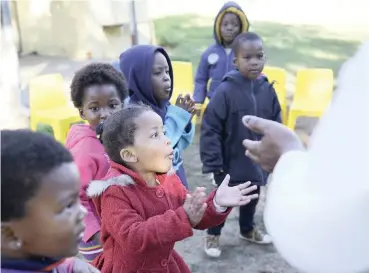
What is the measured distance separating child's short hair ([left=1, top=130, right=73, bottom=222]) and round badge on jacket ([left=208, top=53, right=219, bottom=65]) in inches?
139

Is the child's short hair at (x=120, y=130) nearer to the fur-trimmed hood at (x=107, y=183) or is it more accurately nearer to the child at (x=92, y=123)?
the fur-trimmed hood at (x=107, y=183)

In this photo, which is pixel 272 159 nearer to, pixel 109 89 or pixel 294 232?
pixel 294 232

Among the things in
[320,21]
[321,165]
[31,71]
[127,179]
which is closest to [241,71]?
[127,179]

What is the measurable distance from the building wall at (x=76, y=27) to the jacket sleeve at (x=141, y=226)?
7.36 m

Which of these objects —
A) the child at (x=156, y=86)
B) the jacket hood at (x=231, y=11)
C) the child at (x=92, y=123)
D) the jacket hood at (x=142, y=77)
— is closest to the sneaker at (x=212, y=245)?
the child at (x=156, y=86)

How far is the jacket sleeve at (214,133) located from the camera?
11.2ft

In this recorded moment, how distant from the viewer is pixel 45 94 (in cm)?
546

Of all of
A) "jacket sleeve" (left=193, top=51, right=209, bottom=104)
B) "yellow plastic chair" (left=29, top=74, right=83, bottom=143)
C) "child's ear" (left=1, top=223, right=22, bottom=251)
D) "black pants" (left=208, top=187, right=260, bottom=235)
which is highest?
"child's ear" (left=1, top=223, right=22, bottom=251)

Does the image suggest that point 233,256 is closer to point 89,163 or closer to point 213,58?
point 89,163

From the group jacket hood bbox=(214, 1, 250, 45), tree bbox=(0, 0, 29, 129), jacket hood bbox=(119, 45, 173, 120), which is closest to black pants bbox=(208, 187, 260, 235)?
jacket hood bbox=(119, 45, 173, 120)

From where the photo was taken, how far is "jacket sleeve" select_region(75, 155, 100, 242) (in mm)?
2186

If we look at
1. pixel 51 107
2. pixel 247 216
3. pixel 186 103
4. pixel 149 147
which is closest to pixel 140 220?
pixel 149 147

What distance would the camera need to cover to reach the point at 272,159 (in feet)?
5.60

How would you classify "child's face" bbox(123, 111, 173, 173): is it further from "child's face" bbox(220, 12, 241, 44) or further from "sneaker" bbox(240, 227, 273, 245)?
"child's face" bbox(220, 12, 241, 44)
